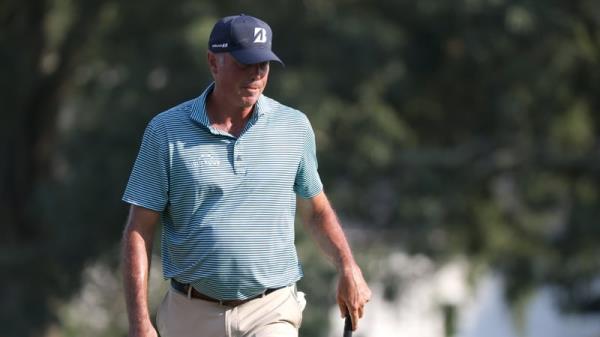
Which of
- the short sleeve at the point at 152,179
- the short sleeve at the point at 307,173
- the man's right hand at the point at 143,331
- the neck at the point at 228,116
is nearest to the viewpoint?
the man's right hand at the point at 143,331

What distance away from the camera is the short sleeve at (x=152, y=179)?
493cm

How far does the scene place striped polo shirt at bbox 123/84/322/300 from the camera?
4.93m

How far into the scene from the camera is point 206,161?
16.2ft

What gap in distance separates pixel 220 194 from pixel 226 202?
3 centimetres

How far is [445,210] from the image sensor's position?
55.5ft

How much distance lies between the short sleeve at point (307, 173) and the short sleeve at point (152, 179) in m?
0.51

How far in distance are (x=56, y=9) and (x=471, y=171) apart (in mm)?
5410

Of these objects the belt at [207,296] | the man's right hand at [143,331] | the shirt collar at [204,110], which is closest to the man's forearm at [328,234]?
the belt at [207,296]

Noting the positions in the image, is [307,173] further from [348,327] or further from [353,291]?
[348,327]

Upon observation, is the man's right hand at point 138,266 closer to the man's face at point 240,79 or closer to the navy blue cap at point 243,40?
the man's face at point 240,79

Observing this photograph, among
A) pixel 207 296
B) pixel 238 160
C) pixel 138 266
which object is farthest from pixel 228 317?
pixel 238 160

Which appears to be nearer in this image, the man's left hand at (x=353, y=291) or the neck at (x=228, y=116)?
the neck at (x=228, y=116)

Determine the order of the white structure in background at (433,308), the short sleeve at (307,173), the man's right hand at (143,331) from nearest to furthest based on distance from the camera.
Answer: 1. the man's right hand at (143,331)
2. the short sleeve at (307,173)
3. the white structure in background at (433,308)

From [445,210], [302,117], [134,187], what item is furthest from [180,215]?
[445,210]
